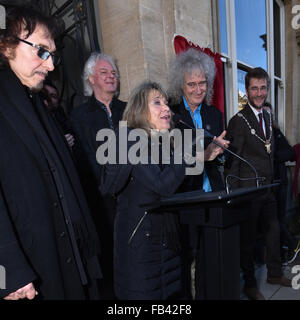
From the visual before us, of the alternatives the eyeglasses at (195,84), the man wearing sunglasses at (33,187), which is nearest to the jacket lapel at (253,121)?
the eyeglasses at (195,84)

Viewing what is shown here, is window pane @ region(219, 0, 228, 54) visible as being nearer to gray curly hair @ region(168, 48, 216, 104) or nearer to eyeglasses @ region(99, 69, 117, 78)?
gray curly hair @ region(168, 48, 216, 104)

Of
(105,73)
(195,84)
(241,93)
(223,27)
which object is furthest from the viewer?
(241,93)

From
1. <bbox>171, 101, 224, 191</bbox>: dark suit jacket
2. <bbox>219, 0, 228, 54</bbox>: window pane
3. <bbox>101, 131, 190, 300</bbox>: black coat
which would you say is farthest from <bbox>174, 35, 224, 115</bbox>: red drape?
<bbox>101, 131, 190, 300</bbox>: black coat

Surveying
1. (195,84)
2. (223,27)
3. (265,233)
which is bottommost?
(265,233)

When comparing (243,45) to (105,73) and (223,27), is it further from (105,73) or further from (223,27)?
(105,73)

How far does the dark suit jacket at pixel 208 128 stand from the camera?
1.90m

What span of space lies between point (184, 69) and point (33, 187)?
1623 mm

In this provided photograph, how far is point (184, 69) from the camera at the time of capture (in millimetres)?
2107

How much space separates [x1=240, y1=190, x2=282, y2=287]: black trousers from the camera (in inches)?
85.6

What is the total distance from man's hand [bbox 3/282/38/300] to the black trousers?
5.73ft

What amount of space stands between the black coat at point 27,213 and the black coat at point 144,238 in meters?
0.37

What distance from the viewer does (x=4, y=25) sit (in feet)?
3.24

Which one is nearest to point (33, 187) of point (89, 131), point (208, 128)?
point (89, 131)

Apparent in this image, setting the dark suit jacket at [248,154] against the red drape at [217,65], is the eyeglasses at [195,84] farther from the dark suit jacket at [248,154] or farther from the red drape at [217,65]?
the red drape at [217,65]
